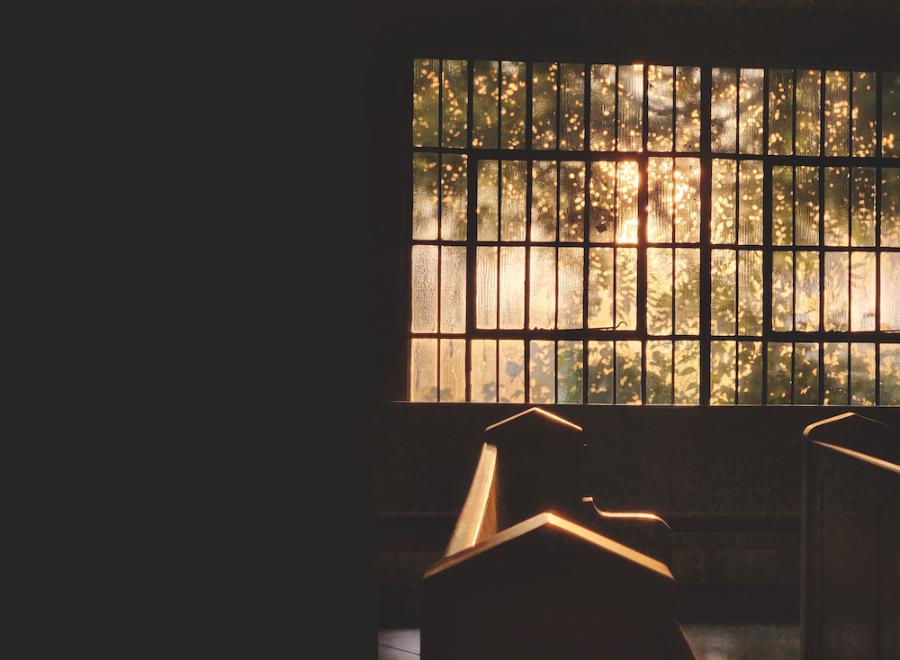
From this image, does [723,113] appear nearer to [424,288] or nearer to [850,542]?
[424,288]

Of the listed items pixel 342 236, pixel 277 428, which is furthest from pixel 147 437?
pixel 342 236

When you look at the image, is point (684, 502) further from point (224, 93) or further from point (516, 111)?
point (224, 93)

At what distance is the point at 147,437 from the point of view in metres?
0.55

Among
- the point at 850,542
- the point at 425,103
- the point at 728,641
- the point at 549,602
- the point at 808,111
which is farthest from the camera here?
the point at 808,111

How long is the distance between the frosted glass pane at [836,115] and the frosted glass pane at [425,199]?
248 cm

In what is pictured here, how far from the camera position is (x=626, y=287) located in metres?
3.79

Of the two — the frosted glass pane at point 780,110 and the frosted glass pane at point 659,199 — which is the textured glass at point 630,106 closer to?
the frosted glass pane at point 659,199

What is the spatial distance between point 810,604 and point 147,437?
2491 millimetres

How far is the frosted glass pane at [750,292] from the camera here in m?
3.81

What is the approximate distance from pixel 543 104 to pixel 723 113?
1131 millimetres

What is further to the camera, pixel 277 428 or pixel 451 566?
pixel 451 566

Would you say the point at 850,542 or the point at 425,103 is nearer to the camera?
the point at 850,542

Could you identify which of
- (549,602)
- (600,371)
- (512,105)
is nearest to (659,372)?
(600,371)

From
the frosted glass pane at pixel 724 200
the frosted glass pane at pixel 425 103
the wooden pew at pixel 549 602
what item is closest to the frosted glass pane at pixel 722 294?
the frosted glass pane at pixel 724 200
